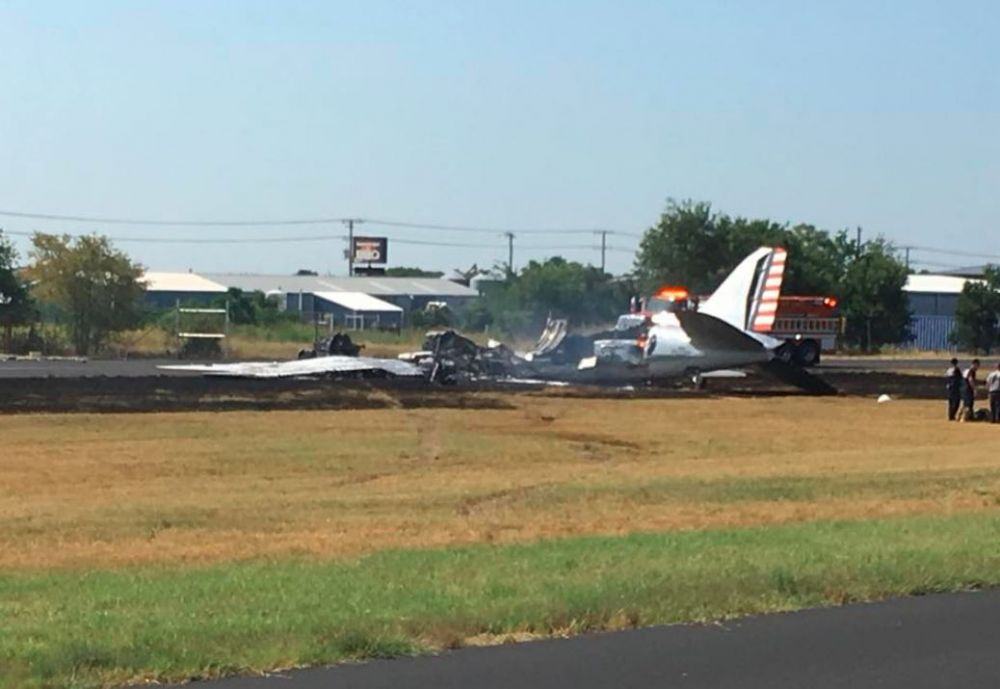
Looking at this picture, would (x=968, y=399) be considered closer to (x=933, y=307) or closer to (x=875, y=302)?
(x=875, y=302)

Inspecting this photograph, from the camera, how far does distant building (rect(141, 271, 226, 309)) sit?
12656cm

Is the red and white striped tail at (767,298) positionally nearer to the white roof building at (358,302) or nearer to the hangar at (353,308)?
the hangar at (353,308)

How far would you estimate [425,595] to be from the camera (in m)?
12.0

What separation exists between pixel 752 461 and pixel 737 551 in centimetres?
1712

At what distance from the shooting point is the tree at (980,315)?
97.4 meters

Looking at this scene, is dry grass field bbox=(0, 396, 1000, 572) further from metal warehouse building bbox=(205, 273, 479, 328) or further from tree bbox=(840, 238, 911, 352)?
metal warehouse building bbox=(205, 273, 479, 328)

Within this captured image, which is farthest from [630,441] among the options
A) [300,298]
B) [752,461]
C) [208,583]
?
[300,298]

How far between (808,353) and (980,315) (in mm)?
38081

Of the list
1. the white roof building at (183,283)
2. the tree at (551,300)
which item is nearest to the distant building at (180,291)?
the white roof building at (183,283)

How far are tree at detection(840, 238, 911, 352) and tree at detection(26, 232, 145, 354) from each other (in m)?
40.6

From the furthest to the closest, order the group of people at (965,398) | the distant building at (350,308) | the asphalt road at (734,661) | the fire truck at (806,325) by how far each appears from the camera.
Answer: the distant building at (350,308) < the fire truck at (806,325) < the group of people at (965,398) < the asphalt road at (734,661)

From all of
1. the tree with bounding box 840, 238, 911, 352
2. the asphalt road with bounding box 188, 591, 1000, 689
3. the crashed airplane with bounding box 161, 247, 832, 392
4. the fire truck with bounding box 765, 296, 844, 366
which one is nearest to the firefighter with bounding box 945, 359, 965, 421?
the crashed airplane with bounding box 161, 247, 832, 392

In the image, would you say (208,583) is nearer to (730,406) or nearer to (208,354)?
(730,406)

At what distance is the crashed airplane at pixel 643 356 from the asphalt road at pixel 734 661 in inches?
1377
